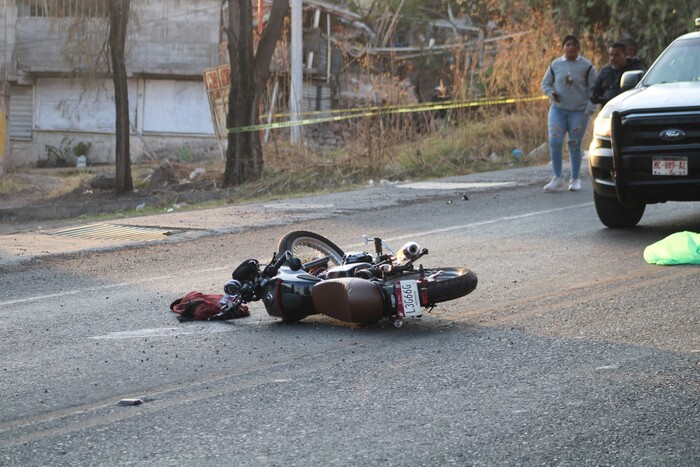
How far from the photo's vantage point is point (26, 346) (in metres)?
6.63

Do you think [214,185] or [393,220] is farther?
[214,185]

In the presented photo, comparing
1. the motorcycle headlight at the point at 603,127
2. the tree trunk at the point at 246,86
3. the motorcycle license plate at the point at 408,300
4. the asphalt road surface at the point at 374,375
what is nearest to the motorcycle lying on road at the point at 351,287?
the motorcycle license plate at the point at 408,300

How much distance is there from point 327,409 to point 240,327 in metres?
2.05

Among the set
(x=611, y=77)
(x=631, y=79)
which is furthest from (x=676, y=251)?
(x=611, y=77)

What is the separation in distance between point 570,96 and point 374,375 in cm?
967

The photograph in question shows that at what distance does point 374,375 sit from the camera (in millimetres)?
5680

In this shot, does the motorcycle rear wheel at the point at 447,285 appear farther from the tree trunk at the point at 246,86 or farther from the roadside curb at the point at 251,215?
the tree trunk at the point at 246,86

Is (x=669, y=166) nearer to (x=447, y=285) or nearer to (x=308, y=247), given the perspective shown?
(x=308, y=247)

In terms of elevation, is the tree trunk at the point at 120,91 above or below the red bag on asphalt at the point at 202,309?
above

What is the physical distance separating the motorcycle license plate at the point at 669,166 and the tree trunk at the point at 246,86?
11507mm

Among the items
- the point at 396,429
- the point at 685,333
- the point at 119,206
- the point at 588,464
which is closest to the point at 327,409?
the point at 396,429

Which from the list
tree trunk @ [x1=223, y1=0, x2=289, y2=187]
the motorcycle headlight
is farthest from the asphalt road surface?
tree trunk @ [x1=223, y1=0, x2=289, y2=187]

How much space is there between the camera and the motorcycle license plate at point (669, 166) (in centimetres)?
983

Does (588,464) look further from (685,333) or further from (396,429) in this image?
(685,333)
